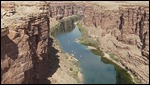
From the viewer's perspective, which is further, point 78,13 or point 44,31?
point 78,13

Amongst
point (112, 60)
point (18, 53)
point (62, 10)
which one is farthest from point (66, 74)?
point (62, 10)

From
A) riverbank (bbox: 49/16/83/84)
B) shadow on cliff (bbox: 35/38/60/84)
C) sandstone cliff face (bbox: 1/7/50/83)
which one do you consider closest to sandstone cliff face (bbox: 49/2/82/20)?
riverbank (bbox: 49/16/83/84)

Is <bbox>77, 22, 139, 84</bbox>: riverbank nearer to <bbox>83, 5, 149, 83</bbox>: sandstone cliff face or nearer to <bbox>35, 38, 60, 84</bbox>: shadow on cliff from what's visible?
<bbox>83, 5, 149, 83</bbox>: sandstone cliff face

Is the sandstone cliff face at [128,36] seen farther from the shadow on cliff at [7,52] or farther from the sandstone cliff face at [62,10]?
the sandstone cliff face at [62,10]

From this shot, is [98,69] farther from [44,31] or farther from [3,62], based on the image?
[3,62]

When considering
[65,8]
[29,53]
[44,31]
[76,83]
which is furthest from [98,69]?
[65,8]

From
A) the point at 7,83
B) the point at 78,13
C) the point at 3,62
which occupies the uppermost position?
the point at 3,62

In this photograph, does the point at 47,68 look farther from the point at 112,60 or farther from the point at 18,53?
the point at 112,60

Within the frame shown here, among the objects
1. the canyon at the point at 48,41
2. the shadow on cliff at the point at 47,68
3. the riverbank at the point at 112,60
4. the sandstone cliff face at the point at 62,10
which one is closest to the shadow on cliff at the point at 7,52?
the canyon at the point at 48,41

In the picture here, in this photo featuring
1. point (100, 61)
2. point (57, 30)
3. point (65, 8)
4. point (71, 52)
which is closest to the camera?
point (100, 61)
